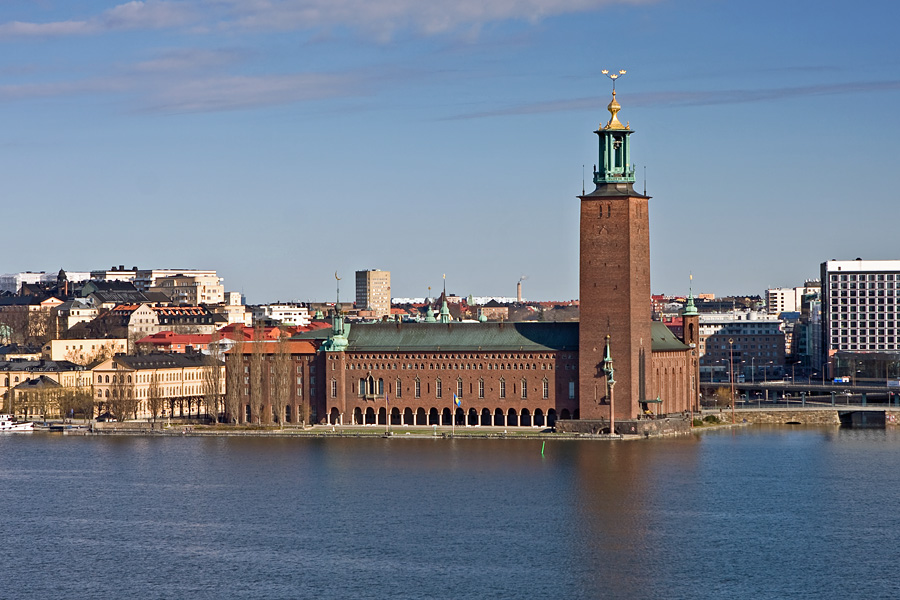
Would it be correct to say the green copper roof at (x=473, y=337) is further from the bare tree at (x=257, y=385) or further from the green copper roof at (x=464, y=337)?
the bare tree at (x=257, y=385)

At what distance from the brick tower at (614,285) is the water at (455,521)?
15.9 ft

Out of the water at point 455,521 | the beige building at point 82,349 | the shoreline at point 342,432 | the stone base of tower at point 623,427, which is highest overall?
the beige building at point 82,349

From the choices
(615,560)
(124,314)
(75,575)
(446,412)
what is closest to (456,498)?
(615,560)

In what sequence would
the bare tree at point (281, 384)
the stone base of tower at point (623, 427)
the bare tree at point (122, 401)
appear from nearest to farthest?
the stone base of tower at point (623, 427) < the bare tree at point (281, 384) < the bare tree at point (122, 401)

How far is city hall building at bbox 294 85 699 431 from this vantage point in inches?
3674

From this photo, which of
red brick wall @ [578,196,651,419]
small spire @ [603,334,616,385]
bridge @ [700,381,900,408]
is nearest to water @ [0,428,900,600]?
small spire @ [603,334,616,385]

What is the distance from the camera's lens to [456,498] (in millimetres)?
67250

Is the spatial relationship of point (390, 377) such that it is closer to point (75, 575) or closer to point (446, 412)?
point (446, 412)

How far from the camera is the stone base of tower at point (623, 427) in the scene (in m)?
91.9

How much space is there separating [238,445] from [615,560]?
40405 millimetres

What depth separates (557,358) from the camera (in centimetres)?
9612

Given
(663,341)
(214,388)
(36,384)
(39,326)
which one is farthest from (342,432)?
(39,326)

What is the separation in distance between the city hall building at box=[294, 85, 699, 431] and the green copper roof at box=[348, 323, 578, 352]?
3.1 inches

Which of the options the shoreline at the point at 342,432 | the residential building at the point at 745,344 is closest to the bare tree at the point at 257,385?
the shoreline at the point at 342,432
